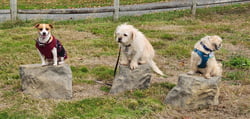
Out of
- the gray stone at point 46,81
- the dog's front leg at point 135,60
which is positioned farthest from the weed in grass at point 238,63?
the gray stone at point 46,81

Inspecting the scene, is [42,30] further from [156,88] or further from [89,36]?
[89,36]

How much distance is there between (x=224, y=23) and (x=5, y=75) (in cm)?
860

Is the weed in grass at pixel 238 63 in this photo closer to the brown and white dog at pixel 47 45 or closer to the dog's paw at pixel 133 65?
the dog's paw at pixel 133 65

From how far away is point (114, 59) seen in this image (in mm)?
8414

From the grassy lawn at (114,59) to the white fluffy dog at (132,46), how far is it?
1.73 feet

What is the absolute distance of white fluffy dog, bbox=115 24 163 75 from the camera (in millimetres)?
5793

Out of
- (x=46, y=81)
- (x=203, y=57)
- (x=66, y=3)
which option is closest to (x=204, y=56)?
(x=203, y=57)

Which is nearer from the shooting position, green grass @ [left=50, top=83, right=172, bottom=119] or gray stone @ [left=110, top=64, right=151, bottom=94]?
green grass @ [left=50, top=83, right=172, bottom=119]

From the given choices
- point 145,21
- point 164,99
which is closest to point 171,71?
point 164,99

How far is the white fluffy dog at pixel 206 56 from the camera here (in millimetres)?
5418

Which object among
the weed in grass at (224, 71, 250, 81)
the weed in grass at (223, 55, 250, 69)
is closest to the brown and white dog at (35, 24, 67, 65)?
the weed in grass at (224, 71, 250, 81)

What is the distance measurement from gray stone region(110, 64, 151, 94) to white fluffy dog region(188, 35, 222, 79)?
2.81 ft

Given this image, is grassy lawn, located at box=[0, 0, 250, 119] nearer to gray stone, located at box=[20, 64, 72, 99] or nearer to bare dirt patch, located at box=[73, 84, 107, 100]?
bare dirt patch, located at box=[73, 84, 107, 100]

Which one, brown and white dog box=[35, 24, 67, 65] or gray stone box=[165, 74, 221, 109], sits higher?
brown and white dog box=[35, 24, 67, 65]
